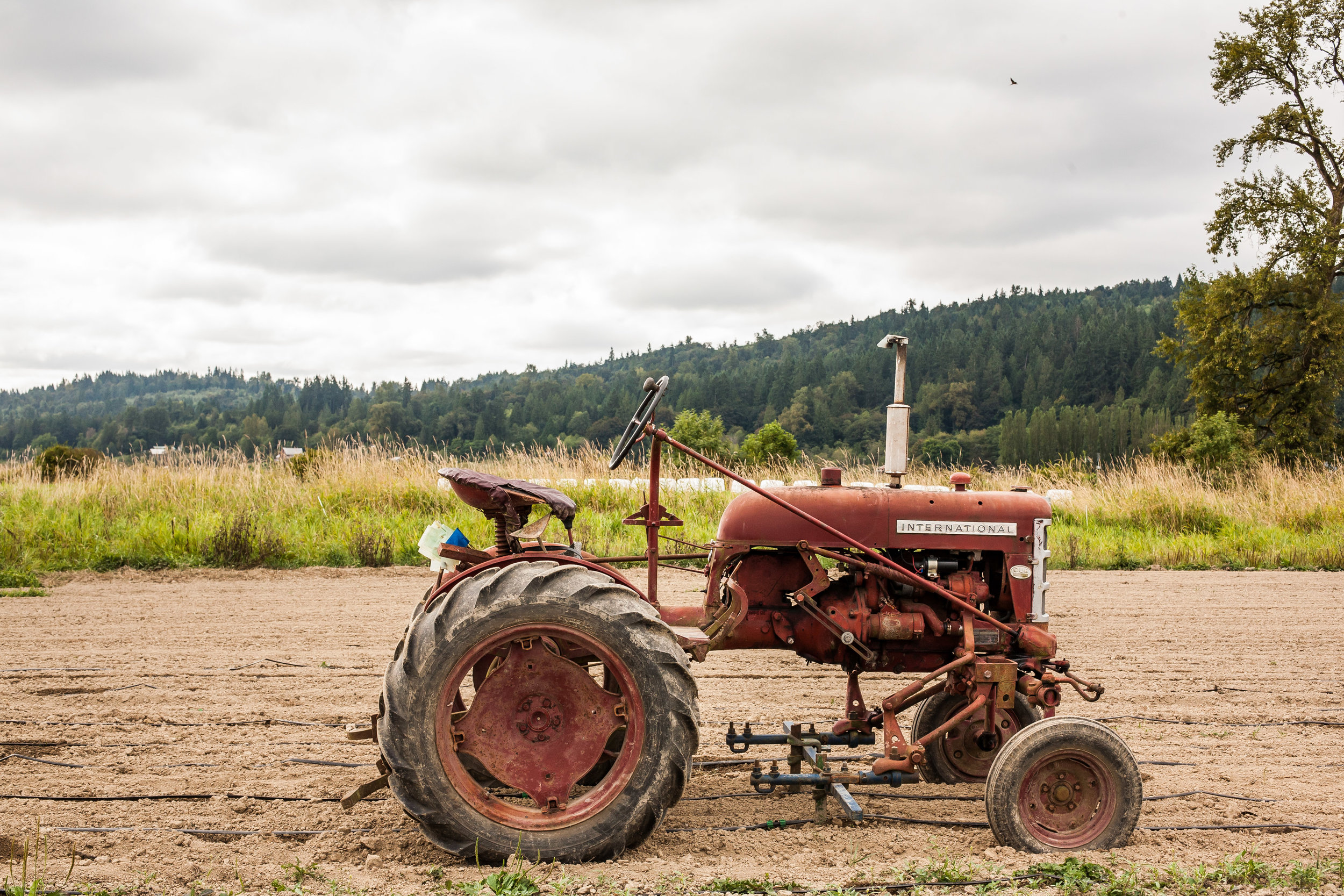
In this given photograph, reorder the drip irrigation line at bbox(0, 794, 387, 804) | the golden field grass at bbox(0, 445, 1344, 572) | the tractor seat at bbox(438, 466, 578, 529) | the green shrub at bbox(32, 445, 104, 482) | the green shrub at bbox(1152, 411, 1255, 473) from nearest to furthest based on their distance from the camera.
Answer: the tractor seat at bbox(438, 466, 578, 529)
the drip irrigation line at bbox(0, 794, 387, 804)
the golden field grass at bbox(0, 445, 1344, 572)
the green shrub at bbox(32, 445, 104, 482)
the green shrub at bbox(1152, 411, 1255, 473)

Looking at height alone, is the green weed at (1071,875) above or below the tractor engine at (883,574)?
below

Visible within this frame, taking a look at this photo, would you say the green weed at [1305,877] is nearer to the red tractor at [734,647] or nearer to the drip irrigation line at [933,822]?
the red tractor at [734,647]

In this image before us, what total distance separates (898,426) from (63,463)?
727 inches

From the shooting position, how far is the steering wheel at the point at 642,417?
3.78m

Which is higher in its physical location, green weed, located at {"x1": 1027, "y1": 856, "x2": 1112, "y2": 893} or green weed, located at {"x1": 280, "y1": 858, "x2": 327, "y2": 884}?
green weed, located at {"x1": 1027, "y1": 856, "x2": 1112, "y2": 893}

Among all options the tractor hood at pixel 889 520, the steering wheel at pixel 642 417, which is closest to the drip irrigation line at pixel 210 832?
the steering wheel at pixel 642 417

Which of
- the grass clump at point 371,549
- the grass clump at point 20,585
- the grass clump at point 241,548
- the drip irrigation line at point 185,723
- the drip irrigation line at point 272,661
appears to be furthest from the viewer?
the grass clump at point 371,549

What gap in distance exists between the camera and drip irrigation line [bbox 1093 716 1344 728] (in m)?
5.37

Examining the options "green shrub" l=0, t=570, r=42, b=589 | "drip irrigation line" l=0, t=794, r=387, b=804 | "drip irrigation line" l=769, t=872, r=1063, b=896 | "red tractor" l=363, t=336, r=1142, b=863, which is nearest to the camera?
"drip irrigation line" l=769, t=872, r=1063, b=896

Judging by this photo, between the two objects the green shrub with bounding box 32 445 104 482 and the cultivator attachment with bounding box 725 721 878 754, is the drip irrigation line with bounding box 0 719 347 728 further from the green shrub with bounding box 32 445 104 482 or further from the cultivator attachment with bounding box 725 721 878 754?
the green shrub with bounding box 32 445 104 482

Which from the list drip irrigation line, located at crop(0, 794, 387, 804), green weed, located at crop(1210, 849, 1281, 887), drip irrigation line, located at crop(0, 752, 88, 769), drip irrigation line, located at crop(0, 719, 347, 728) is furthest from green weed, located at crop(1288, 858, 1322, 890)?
drip irrigation line, located at crop(0, 752, 88, 769)

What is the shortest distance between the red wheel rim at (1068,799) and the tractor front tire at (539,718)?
→ 1.36m

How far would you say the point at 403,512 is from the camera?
12.6 m

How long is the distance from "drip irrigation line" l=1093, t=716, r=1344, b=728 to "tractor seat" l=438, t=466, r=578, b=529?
3539mm
